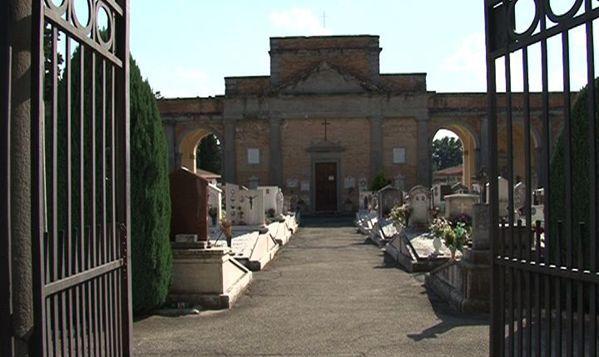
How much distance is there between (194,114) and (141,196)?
98.2ft

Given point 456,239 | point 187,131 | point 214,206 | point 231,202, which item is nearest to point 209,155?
point 187,131

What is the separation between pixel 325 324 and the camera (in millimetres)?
7367

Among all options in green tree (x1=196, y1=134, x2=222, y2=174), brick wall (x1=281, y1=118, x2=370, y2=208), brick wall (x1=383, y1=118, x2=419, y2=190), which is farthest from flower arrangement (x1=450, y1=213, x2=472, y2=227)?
green tree (x1=196, y1=134, x2=222, y2=174)

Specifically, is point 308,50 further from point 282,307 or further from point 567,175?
point 567,175

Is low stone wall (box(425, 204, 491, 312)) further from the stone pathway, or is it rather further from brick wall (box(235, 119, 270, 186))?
brick wall (box(235, 119, 270, 186))

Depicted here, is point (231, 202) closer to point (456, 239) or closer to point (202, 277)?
point (456, 239)

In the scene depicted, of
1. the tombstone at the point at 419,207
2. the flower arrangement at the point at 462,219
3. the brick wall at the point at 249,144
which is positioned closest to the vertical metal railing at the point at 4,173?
the flower arrangement at the point at 462,219

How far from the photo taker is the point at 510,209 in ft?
11.9

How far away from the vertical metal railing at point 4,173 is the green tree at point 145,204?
4747 millimetres

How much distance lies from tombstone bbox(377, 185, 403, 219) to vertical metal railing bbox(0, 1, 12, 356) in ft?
68.4

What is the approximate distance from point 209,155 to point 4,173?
53.2 meters

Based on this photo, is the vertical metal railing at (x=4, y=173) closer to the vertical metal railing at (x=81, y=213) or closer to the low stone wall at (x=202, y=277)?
the vertical metal railing at (x=81, y=213)

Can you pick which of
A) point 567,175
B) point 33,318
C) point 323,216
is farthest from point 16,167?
point 323,216

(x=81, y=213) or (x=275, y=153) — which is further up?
(x=275, y=153)
